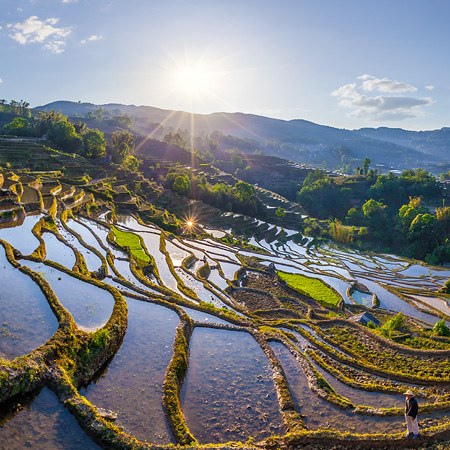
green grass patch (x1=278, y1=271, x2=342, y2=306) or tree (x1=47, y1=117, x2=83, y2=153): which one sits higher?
tree (x1=47, y1=117, x2=83, y2=153)

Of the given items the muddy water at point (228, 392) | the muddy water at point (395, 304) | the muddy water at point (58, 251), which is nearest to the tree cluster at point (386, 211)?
the muddy water at point (395, 304)

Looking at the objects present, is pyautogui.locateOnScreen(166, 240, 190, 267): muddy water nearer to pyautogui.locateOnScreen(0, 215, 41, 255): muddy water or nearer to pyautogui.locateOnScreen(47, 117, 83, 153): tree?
pyautogui.locateOnScreen(0, 215, 41, 255): muddy water

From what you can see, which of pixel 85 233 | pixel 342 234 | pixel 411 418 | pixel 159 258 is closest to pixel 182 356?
pixel 411 418

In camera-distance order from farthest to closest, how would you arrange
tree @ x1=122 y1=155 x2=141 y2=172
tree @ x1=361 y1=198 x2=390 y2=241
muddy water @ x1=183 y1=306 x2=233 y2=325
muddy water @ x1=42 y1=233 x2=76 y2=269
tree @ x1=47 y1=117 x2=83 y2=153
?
tree @ x1=361 y1=198 x2=390 y2=241, tree @ x1=122 y1=155 x2=141 y2=172, tree @ x1=47 y1=117 x2=83 y2=153, muddy water @ x1=42 y1=233 x2=76 y2=269, muddy water @ x1=183 y1=306 x2=233 y2=325

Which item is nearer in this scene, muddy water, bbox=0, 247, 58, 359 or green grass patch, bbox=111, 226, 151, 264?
muddy water, bbox=0, 247, 58, 359

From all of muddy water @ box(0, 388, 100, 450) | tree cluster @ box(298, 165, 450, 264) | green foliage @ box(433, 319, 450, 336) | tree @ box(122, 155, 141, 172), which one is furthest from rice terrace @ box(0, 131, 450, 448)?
tree @ box(122, 155, 141, 172)

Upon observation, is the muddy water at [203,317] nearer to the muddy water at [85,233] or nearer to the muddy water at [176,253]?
the muddy water at [85,233]
